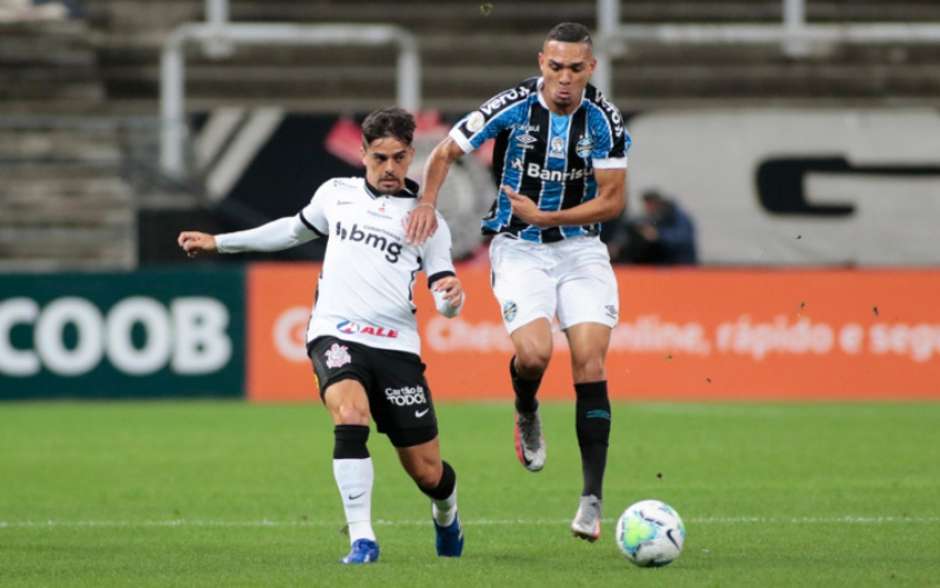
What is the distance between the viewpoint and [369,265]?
25.7 feet

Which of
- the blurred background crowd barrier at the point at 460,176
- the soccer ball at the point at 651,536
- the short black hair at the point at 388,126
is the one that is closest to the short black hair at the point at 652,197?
the blurred background crowd barrier at the point at 460,176

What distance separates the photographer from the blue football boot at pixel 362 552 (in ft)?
24.5

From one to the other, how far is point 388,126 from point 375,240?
0.50 metres

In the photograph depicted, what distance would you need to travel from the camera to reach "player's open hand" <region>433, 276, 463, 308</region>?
7656mm

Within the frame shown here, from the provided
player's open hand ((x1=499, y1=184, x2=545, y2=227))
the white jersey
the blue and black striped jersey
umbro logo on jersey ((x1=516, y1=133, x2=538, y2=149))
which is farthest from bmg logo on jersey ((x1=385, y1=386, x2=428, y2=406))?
umbro logo on jersey ((x1=516, y1=133, x2=538, y2=149))

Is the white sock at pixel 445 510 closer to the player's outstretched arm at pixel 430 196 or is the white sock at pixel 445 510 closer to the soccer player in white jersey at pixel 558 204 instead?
the soccer player in white jersey at pixel 558 204

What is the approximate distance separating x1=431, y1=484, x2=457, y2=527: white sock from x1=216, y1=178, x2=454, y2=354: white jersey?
2.13ft

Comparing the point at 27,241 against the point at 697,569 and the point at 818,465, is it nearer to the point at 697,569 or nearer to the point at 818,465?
the point at 818,465

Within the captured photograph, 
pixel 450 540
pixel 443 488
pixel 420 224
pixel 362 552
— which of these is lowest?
pixel 450 540

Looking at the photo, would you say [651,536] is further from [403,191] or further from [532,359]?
[403,191]

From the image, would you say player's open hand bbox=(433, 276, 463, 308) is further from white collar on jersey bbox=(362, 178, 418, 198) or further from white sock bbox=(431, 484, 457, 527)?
white sock bbox=(431, 484, 457, 527)

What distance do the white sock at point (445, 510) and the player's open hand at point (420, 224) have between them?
3.53ft

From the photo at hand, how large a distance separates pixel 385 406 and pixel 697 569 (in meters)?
1.42

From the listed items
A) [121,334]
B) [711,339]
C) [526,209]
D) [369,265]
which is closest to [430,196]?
[369,265]
